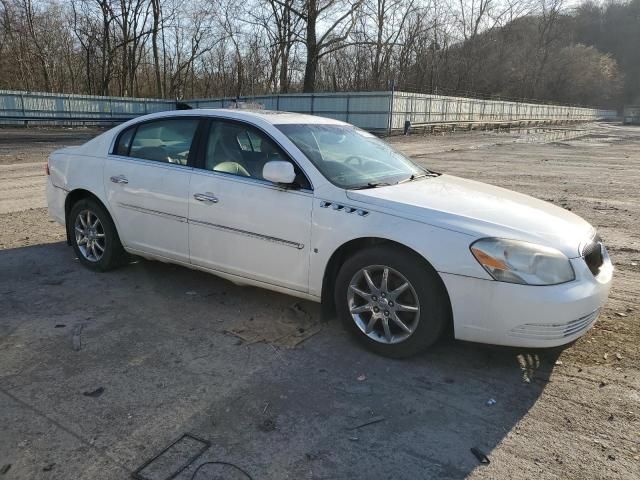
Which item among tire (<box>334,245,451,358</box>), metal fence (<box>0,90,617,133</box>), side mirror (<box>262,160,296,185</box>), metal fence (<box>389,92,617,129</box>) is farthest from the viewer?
metal fence (<box>389,92,617,129</box>)

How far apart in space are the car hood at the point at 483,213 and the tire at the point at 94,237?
2.60 m

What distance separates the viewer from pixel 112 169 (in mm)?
4738

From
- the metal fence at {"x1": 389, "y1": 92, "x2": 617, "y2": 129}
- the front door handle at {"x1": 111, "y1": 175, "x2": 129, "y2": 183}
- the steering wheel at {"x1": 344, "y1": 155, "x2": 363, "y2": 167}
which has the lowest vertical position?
the front door handle at {"x1": 111, "y1": 175, "x2": 129, "y2": 183}

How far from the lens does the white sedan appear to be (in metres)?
3.04

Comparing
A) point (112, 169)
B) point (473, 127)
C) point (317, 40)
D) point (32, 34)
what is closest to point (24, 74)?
point (32, 34)

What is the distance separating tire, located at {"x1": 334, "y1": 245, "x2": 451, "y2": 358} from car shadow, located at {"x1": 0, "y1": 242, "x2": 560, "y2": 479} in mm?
155

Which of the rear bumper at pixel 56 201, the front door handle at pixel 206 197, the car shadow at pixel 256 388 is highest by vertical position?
the front door handle at pixel 206 197

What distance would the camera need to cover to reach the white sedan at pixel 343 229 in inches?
119

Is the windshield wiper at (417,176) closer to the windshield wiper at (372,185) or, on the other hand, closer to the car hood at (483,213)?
the car hood at (483,213)

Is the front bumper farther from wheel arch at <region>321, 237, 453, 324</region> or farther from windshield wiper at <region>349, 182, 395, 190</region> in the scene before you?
windshield wiper at <region>349, 182, 395, 190</region>

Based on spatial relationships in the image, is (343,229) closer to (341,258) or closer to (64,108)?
(341,258)

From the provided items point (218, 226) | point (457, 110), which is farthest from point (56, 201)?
point (457, 110)

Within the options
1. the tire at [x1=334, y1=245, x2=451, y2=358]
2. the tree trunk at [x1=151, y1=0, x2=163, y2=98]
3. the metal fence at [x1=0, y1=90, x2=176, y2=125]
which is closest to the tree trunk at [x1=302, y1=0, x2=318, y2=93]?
the metal fence at [x1=0, y1=90, x2=176, y2=125]

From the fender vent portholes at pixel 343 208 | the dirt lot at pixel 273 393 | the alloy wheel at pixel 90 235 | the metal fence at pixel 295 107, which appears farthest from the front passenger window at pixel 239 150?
the metal fence at pixel 295 107
